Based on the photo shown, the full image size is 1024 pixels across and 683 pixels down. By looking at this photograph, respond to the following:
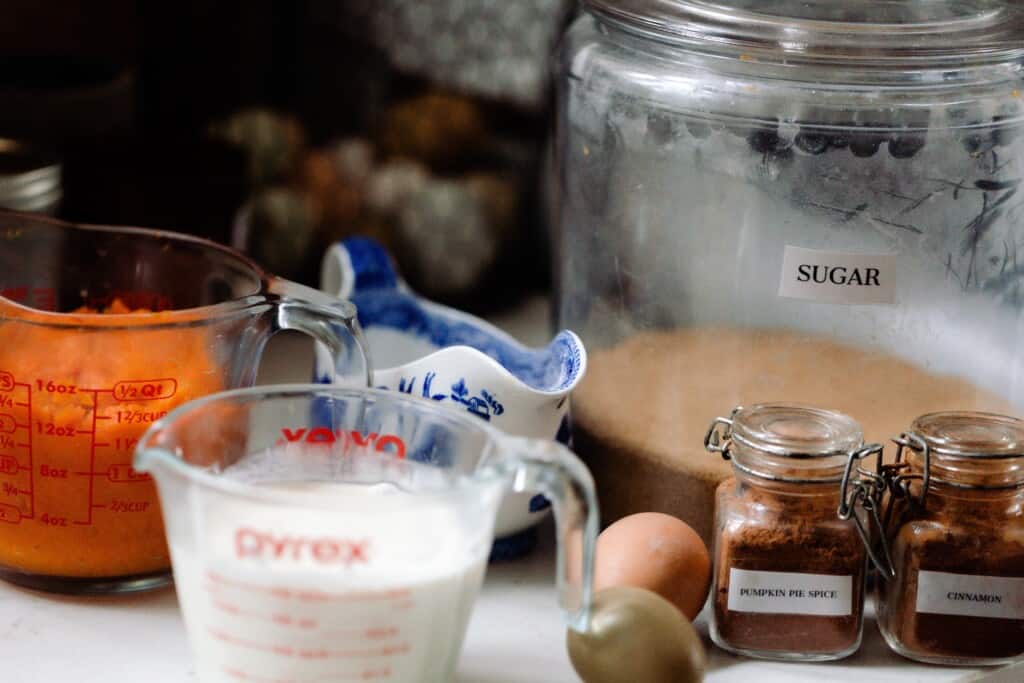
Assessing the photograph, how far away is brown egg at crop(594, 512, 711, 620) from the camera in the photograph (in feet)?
2.36

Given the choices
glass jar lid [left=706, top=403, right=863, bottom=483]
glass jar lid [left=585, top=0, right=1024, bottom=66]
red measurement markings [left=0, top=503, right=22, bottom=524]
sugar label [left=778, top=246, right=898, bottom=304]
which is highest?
glass jar lid [left=585, top=0, right=1024, bottom=66]

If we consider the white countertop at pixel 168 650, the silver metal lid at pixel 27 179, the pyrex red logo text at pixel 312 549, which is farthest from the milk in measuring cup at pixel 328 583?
the silver metal lid at pixel 27 179

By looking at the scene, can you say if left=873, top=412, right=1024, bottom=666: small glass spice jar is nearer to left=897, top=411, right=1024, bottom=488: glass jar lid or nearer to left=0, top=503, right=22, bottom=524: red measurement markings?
left=897, top=411, right=1024, bottom=488: glass jar lid

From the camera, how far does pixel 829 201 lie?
783mm

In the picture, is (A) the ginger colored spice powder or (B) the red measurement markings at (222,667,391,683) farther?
(A) the ginger colored spice powder

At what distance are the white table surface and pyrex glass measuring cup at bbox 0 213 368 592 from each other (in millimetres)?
15

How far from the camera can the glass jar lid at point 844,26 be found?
76 cm

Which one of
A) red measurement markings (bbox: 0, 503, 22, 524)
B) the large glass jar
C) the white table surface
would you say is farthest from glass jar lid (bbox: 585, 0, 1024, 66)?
red measurement markings (bbox: 0, 503, 22, 524)

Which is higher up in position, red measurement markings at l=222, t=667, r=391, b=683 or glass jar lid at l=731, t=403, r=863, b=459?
glass jar lid at l=731, t=403, r=863, b=459

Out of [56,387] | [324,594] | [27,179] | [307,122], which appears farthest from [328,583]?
[307,122]

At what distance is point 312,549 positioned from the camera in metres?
0.59

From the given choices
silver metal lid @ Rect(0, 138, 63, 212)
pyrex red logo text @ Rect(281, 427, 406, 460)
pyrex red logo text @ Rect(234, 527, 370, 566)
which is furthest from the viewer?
silver metal lid @ Rect(0, 138, 63, 212)

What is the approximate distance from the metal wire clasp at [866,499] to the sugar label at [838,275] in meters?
0.09

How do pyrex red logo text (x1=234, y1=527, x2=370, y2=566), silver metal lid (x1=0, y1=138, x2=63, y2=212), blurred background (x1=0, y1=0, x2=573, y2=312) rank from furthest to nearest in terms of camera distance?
blurred background (x1=0, y1=0, x2=573, y2=312) < silver metal lid (x1=0, y1=138, x2=63, y2=212) < pyrex red logo text (x1=234, y1=527, x2=370, y2=566)
